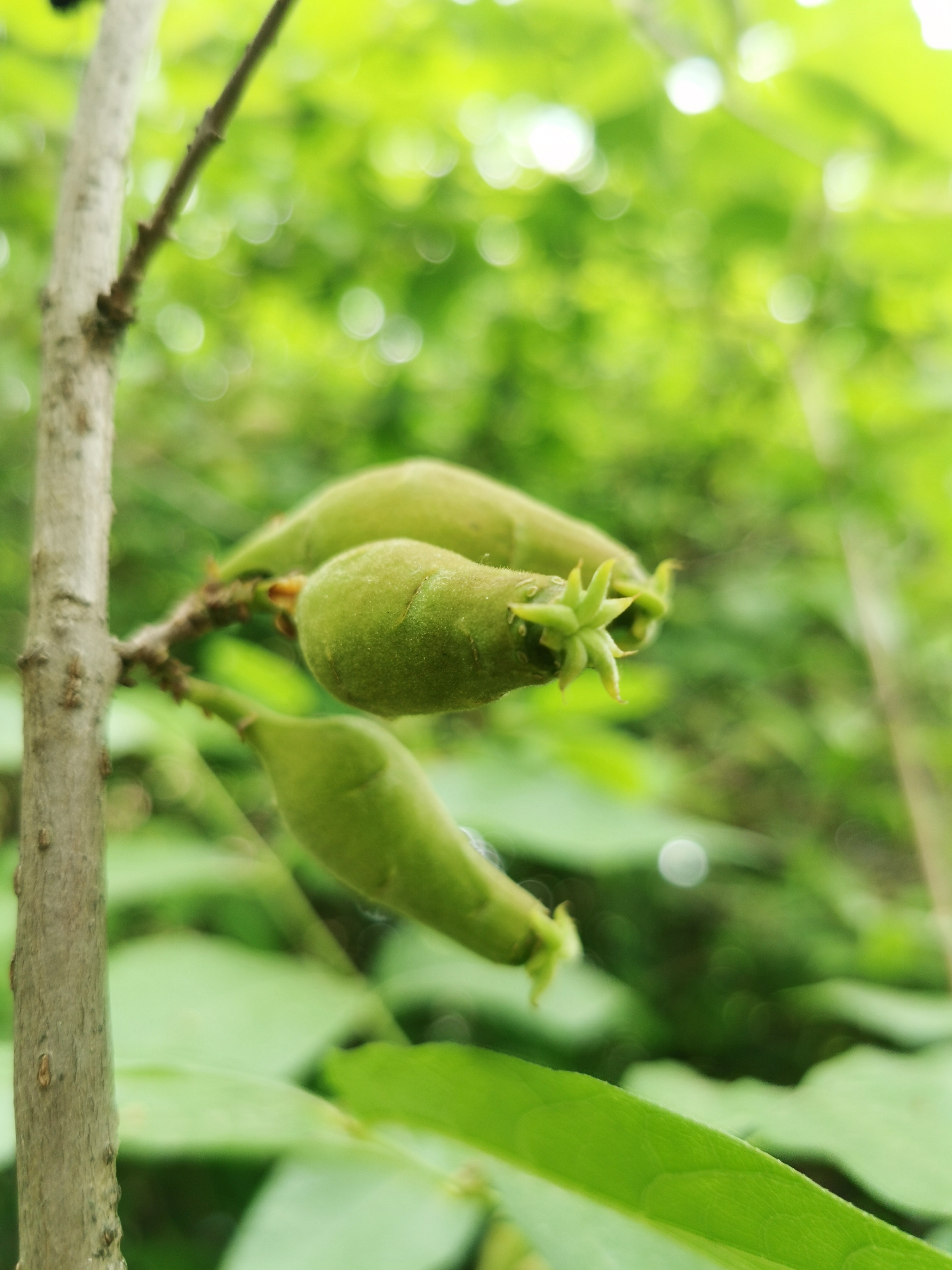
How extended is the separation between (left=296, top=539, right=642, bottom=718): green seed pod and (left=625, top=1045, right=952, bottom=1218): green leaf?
26.2 inches

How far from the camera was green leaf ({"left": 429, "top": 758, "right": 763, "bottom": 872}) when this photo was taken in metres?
2.11

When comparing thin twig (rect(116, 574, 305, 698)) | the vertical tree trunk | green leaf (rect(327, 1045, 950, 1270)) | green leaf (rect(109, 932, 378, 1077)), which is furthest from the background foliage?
thin twig (rect(116, 574, 305, 698))

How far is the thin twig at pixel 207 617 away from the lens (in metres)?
0.97

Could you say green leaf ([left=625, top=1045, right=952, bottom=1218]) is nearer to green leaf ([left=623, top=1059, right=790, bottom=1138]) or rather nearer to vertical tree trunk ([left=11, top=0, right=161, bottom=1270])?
green leaf ([left=623, top=1059, right=790, bottom=1138])

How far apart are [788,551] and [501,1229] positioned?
3.17 metres

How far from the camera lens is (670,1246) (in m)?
1.00

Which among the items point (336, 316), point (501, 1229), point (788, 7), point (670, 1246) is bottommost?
point (501, 1229)

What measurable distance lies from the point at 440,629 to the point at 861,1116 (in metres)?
0.84

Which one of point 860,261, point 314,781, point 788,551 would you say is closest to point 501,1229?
point 314,781

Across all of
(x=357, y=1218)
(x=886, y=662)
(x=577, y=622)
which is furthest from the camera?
(x=886, y=662)

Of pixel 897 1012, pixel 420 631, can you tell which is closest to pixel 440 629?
pixel 420 631

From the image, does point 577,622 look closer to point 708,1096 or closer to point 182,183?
point 182,183

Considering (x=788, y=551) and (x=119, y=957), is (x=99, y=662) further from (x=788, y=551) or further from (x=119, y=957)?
(x=788, y=551)

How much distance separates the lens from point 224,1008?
1860 millimetres
